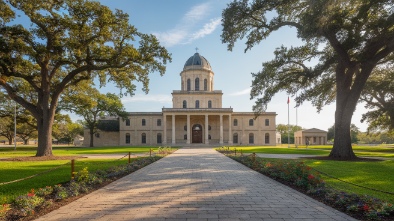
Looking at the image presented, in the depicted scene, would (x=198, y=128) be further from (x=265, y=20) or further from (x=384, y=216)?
(x=384, y=216)

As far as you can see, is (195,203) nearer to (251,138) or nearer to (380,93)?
(380,93)

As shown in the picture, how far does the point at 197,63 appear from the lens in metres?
61.5

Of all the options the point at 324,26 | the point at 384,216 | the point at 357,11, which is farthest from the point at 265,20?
the point at 384,216

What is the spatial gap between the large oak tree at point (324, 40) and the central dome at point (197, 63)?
3718 cm

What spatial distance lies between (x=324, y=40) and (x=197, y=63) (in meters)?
40.4

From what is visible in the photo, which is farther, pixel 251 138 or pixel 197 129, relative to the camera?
pixel 251 138

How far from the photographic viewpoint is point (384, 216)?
6090 millimetres

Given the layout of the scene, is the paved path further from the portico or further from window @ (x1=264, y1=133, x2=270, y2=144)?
window @ (x1=264, y1=133, x2=270, y2=144)

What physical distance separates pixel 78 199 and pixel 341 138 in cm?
2075

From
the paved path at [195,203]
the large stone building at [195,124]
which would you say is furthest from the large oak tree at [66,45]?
the large stone building at [195,124]

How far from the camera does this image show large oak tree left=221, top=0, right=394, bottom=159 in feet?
60.9

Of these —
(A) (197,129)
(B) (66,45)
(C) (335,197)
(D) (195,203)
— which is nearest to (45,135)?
(B) (66,45)

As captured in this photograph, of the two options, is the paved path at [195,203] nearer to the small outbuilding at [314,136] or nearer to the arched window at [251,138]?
the arched window at [251,138]

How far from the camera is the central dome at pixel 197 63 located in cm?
6081
